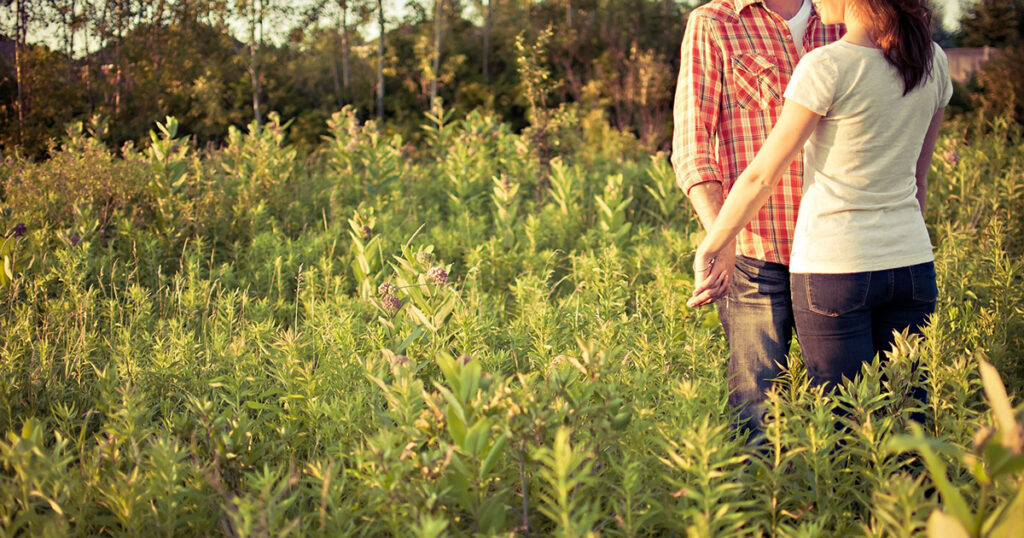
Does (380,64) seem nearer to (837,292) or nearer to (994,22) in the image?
(837,292)

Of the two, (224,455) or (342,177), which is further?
(342,177)

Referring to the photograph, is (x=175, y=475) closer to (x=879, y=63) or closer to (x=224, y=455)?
(x=224, y=455)

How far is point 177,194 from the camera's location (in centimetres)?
516

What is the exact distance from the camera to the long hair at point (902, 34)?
1863mm

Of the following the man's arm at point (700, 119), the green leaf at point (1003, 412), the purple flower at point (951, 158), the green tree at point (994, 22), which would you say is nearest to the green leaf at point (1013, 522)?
the green leaf at point (1003, 412)

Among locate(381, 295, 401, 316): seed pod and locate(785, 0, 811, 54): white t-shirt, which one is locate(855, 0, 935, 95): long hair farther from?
locate(381, 295, 401, 316): seed pod

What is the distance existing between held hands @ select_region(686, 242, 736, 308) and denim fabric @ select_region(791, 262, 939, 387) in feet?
0.64

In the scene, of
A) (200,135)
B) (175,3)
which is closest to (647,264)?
(175,3)

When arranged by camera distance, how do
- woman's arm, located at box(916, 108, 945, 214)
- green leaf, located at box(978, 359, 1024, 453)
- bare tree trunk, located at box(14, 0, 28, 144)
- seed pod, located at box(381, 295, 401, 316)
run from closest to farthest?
green leaf, located at box(978, 359, 1024, 453)
woman's arm, located at box(916, 108, 945, 214)
seed pod, located at box(381, 295, 401, 316)
bare tree trunk, located at box(14, 0, 28, 144)

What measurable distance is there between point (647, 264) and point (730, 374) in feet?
7.32

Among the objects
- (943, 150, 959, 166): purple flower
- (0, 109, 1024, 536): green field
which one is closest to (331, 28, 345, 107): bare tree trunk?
(0, 109, 1024, 536): green field

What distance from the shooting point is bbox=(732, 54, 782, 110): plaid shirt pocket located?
2303mm

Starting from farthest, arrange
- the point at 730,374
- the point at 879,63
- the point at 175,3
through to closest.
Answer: the point at 175,3 < the point at 730,374 < the point at 879,63

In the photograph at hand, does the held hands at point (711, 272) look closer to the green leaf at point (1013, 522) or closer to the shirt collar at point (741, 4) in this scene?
the shirt collar at point (741, 4)
